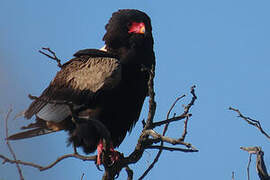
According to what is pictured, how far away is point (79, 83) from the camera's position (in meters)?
5.39

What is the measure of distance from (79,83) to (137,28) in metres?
1.07

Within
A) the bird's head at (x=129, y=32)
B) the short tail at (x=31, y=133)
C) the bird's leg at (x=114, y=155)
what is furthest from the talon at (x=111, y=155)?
the bird's head at (x=129, y=32)

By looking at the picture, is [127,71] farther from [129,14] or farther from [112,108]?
[129,14]

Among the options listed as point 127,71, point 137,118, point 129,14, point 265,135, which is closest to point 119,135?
point 137,118

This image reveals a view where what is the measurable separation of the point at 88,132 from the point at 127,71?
86 cm

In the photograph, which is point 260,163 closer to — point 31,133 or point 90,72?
point 90,72

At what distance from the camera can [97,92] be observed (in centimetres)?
505

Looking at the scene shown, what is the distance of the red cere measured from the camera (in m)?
5.67

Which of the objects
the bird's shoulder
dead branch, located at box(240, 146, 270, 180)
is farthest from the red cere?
dead branch, located at box(240, 146, 270, 180)

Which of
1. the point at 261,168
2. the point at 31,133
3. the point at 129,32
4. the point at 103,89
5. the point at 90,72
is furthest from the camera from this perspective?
the point at 129,32

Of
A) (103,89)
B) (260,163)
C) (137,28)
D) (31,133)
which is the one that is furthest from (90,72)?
(260,163)

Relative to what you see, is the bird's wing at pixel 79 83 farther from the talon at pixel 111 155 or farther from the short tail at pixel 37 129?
the talon at pixel 111 155

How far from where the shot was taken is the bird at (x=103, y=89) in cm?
502

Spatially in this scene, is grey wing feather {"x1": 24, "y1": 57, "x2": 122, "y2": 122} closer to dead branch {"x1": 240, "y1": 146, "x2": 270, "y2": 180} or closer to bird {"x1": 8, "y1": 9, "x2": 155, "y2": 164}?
bird {"x1": 8, "y1": 9, "x2": 155, "y2": 164}
